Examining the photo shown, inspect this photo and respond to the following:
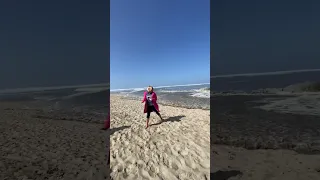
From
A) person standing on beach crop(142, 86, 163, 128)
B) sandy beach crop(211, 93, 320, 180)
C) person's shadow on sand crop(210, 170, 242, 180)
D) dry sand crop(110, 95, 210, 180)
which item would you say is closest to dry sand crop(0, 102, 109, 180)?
dry sand crop(110, 95, 210, 180)

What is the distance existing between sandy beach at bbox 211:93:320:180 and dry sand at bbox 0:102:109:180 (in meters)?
2.28

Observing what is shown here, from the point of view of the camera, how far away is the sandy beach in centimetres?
367

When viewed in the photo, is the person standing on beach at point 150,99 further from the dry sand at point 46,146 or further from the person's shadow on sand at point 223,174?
the person's shadow on sand at point 223,174

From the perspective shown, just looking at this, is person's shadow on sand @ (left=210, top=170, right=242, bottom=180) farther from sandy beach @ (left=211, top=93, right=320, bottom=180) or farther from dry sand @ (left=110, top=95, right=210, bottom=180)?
dry sand @ (left=110, top=95, right=210, bottom=180)

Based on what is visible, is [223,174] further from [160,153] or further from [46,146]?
[46,146]

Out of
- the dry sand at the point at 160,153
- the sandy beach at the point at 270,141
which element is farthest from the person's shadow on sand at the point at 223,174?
the dry sand at the point at 160,153

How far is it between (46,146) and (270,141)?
16.0 feet

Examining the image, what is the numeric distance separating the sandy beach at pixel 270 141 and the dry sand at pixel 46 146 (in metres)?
→ 2.28

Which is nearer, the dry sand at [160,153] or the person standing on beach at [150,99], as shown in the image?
the dry sand at [160,153]

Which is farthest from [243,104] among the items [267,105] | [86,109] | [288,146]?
[86,109]

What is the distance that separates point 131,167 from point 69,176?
1.03m

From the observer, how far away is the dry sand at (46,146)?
12.4ft

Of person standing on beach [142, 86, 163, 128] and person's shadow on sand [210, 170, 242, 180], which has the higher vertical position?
person standing on beach [142, 86, 163, 128]

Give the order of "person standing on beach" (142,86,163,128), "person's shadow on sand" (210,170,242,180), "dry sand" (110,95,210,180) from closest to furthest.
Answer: "person's shadow on sand" (210,170,242,180) → "dry sand" (110,95,210,180) → "person standing on beach" (142,86,163,128)
